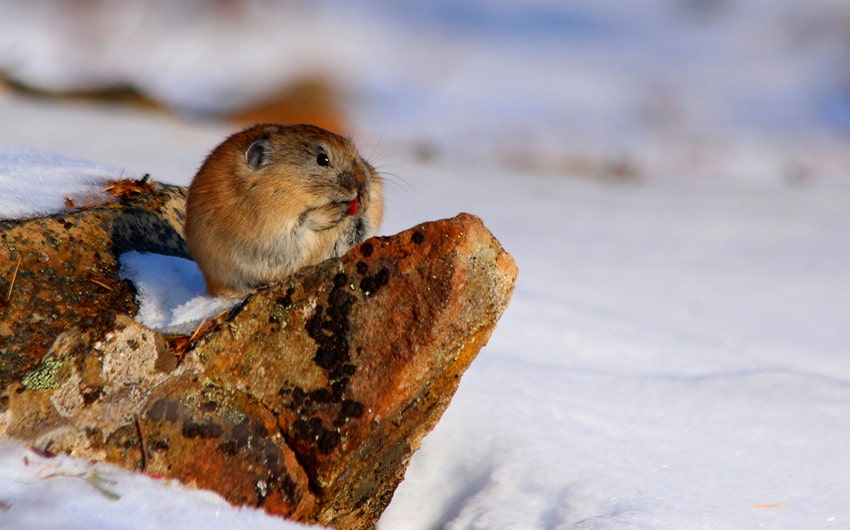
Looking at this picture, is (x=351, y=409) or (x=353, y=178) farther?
(x=353, y=178)

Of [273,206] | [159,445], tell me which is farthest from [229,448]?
[273,206]

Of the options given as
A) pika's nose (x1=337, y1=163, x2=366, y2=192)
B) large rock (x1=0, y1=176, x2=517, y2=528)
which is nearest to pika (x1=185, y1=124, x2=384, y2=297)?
pika's nose (x1=337, y1=163, x2=366, y2=192)

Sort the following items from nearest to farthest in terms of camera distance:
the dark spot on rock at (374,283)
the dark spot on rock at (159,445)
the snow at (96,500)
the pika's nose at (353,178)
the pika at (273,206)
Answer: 1. the snow at (96,500)
2. the dark spot on rock at (159,445)
3. the dark spot on rock at (374,283)
4. the pika at (273,206)
5. the pika's nose at (353,178)

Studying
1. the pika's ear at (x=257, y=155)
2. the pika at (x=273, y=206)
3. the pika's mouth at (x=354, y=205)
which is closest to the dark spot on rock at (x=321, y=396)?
the pika at (x=273, y=206)

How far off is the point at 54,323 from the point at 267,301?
3.07ft

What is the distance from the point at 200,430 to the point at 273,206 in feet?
3.14

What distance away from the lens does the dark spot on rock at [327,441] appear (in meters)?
2.93

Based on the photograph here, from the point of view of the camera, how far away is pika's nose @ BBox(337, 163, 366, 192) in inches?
137

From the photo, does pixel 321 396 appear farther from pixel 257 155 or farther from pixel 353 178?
pixel 257 155

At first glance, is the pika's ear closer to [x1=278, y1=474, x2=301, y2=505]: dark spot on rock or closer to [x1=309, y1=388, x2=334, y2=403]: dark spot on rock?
[x1=309, y1=388, x2=334, y2=403]: dark spot on rock

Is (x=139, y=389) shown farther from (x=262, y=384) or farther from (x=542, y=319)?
(x=542, y=319)

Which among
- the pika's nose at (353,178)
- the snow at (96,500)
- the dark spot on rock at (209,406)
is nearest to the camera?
the snow at (96,500)

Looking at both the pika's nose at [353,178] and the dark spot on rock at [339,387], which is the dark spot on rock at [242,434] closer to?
the dark spot on rock at [339,387]

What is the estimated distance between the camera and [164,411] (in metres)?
2.83
